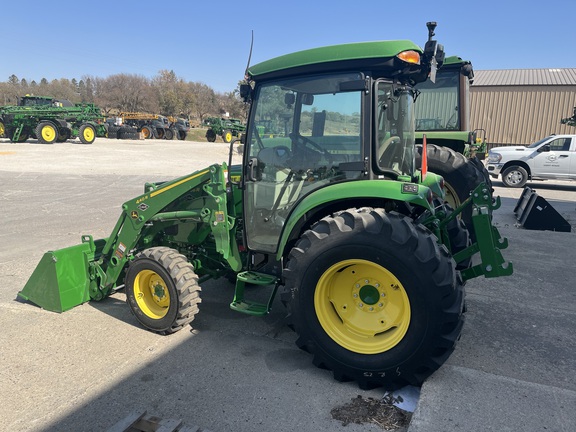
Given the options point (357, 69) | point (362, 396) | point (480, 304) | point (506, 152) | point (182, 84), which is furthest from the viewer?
point (182, 84)

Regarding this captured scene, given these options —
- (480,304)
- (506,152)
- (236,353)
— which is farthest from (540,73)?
(236,353)

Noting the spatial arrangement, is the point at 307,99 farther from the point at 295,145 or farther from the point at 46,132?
the point at 46,132

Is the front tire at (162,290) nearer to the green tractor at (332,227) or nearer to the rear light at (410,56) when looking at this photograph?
the green tractor at (332,227)

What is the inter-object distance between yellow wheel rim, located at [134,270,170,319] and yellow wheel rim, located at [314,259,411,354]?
1.53 meters

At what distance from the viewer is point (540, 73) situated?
3331cm

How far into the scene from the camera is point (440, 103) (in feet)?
25.1

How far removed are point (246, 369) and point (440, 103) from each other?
6.14m

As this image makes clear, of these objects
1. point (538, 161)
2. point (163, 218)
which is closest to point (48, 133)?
point (538, 161)

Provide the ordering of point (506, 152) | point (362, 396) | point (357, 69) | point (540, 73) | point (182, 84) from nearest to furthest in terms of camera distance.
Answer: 1. point (362, 396)
2. point (357, 69)
3. point (506, 152)
4. point (540, 73)
5. point (182, 84)

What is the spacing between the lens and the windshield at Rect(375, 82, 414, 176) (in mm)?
3254

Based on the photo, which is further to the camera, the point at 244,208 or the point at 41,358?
the point at 244,208

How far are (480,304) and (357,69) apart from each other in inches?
112

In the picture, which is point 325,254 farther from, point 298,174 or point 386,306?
point 298,174

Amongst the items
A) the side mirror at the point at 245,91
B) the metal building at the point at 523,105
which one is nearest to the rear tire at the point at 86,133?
the side mirror at the point at 245,91
